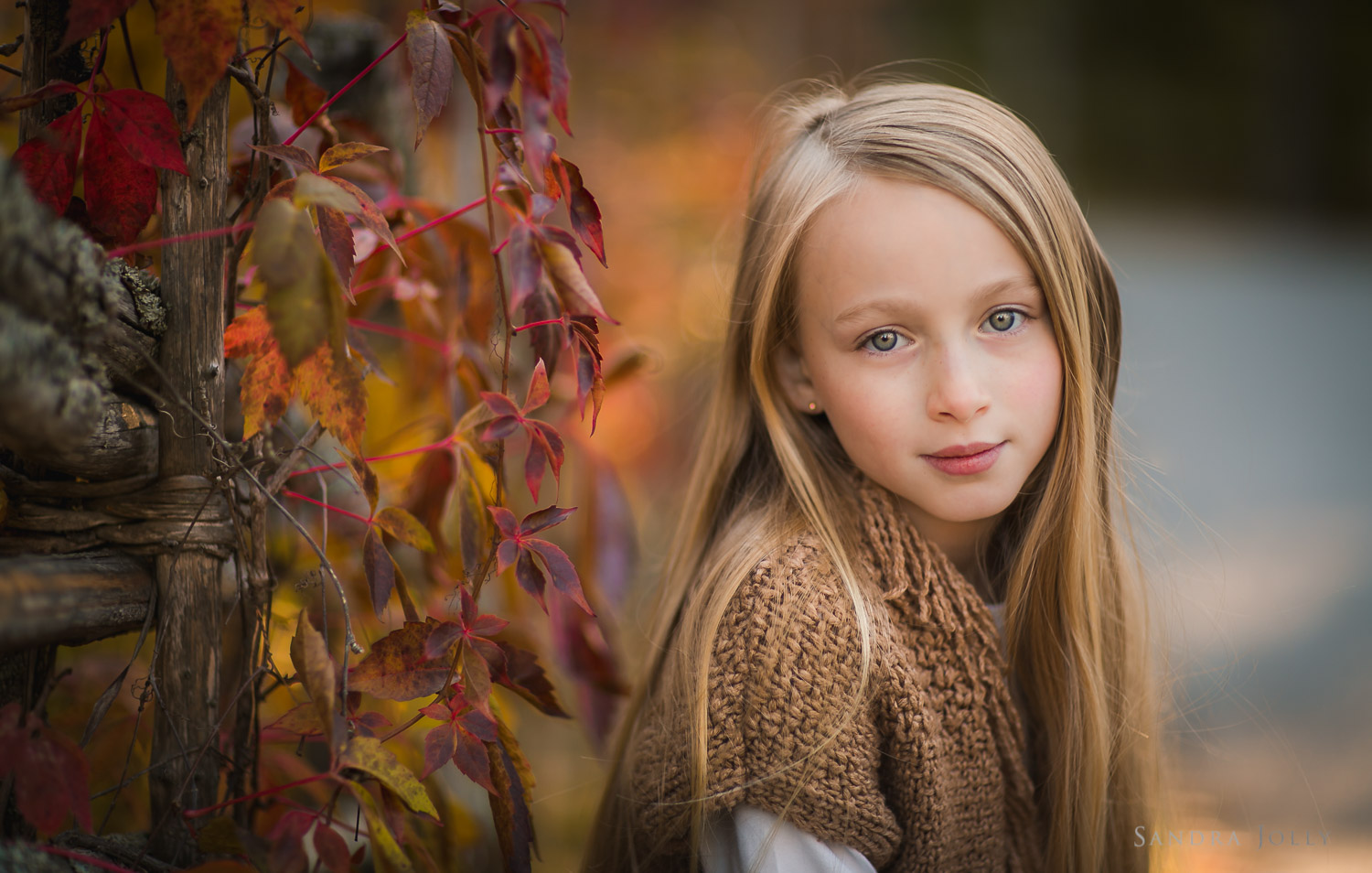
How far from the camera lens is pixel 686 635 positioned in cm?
104

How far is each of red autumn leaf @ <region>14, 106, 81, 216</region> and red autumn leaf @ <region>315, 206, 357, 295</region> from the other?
184mm

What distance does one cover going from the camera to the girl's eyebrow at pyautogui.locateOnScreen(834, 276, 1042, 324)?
99cm

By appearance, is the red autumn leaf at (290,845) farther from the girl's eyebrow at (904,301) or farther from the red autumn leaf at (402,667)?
the girl's eyebrow at (904,301)

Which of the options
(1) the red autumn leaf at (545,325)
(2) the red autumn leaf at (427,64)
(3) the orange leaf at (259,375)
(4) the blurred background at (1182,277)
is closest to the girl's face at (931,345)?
(4) the blurred background at (1182,277)

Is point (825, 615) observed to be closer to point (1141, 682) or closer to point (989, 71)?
point (1141, 682)

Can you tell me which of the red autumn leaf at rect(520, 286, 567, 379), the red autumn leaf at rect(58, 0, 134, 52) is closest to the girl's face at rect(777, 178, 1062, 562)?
the red autumn leaf at rect(520, 286, 567, 379)

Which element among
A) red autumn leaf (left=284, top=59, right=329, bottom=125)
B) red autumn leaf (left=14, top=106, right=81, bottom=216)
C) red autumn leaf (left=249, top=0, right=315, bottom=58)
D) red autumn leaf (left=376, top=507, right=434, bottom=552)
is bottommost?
red autumn leaf (left=376, top=507, right=434, bottom=552)

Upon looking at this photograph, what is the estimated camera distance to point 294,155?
716 mm

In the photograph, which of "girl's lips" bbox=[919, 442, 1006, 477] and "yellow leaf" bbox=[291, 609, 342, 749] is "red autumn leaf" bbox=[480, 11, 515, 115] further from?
"girl's lips" bbox=[919, 442, 1006, 477]

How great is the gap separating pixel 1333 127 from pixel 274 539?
5.46 metres

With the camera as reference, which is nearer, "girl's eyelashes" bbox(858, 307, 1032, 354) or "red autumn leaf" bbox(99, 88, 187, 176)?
"red autumn leaf" bbox(99, 88, 187, 176)

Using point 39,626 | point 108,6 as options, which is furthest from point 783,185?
point 39,626

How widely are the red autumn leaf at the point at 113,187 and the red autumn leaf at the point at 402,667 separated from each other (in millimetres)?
386
